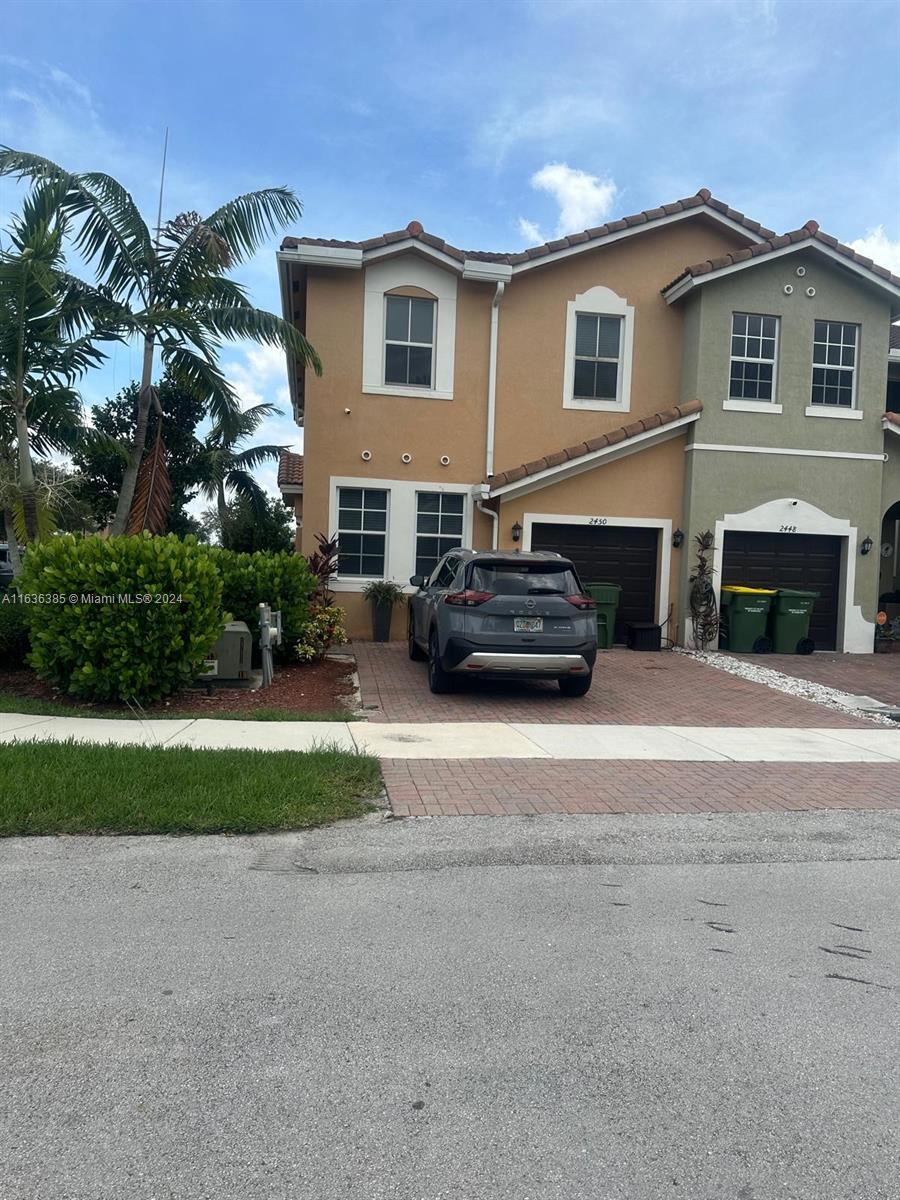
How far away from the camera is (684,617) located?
49.5 ft

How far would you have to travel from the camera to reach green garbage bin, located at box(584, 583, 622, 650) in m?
14.5

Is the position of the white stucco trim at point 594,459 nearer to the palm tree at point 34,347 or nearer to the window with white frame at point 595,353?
the window with white frame at point 595,353

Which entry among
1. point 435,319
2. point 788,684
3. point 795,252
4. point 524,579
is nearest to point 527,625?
point 524,579

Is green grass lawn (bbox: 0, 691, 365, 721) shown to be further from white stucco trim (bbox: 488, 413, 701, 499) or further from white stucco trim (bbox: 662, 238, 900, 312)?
white stucco trim (bbox: 662, 238, 900, 312)

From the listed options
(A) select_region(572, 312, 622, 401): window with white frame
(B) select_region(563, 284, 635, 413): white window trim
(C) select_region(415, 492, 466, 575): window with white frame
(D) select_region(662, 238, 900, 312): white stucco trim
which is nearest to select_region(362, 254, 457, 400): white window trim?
(C) select_region(415, 492, 466, 575): window with white frame

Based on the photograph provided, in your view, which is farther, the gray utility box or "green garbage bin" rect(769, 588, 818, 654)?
"green garbage bin" rect(769, 588, 818, 654)

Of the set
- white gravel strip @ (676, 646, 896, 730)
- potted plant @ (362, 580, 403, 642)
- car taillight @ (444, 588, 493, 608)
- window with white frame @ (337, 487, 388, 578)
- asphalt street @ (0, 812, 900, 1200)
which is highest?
window with white frame @ (337, 487, 388, 578)

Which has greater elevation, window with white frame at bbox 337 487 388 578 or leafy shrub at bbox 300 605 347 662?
window with white frame at bbox 337 487 388 578

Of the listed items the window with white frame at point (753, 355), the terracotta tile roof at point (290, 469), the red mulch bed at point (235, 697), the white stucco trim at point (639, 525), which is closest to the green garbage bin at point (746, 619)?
the white stucco trim at point (639, 525)

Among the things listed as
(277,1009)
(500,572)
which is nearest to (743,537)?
(500,572)

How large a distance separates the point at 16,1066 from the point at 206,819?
2551 millimetres

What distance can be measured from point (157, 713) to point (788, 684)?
867cm

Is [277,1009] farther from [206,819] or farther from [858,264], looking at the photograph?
[858,264]

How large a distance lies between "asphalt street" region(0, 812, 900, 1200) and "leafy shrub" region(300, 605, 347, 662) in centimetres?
691
